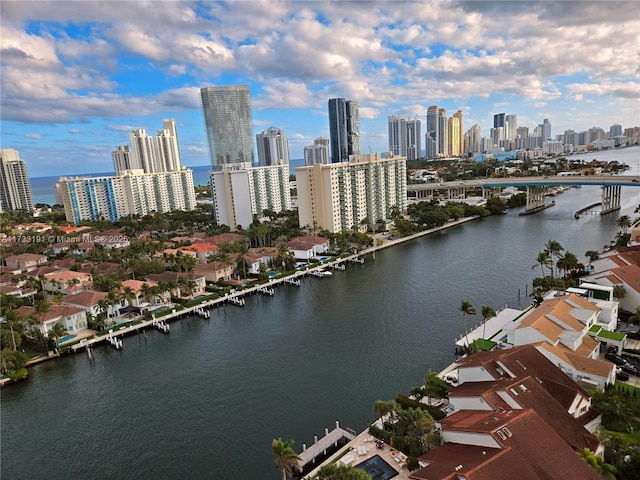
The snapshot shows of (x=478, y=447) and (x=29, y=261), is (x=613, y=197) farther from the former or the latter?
(x=29, y=261)

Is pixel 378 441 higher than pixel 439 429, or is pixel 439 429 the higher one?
pixel 439 429

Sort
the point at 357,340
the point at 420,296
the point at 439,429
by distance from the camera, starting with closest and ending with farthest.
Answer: the point at 439,429, the point at 357,340, the point at 420,296

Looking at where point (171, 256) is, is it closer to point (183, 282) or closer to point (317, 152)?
point (183, 282)

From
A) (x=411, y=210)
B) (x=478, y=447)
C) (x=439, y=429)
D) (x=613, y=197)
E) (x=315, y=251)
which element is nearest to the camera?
(x=478, y=447)

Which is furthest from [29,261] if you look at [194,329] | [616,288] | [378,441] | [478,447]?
[616,288]

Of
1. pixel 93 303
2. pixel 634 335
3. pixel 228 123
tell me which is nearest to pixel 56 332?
pixel 93 303

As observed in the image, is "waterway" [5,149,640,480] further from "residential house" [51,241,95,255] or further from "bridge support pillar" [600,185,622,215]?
"bridge support pillar" [600,185,622,215]

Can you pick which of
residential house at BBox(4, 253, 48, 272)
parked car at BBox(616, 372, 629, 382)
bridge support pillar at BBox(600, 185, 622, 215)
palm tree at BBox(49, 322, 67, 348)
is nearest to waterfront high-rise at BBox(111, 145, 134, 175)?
residential house at BBox(4, 253, 48, 272)

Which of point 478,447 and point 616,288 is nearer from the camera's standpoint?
point 478,447
